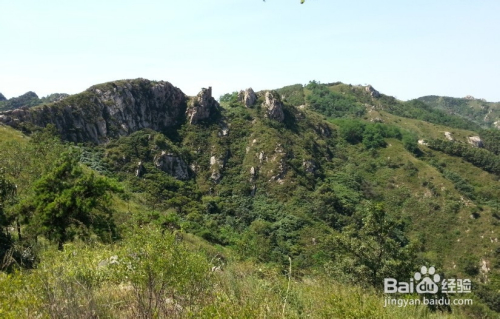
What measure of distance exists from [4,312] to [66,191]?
21034 millimetres

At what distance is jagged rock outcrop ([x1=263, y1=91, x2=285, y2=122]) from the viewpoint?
485ft

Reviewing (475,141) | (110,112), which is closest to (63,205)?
(110,112)

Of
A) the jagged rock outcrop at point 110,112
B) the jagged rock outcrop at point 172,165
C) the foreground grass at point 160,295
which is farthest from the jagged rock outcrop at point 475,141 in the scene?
the foreground grass at point 160,295

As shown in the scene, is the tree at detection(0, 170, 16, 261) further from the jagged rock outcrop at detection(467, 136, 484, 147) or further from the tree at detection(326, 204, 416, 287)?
the jagged rock outcrop at detection(467, 136, 484, 147)

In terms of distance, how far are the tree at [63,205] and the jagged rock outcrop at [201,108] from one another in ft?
371

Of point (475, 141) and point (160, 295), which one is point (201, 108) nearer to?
point (160, 295)

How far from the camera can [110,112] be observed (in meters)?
120

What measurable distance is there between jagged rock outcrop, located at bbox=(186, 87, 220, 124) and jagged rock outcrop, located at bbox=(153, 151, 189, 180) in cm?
2467

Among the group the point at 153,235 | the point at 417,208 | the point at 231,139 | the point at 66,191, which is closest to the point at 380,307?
the point at 153,235

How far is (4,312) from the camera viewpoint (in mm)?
5586

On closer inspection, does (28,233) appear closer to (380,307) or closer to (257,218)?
(380,307)

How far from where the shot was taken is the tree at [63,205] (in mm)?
23375

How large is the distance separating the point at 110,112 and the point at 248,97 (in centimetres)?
6273

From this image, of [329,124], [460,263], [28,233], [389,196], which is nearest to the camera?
[28,233]
